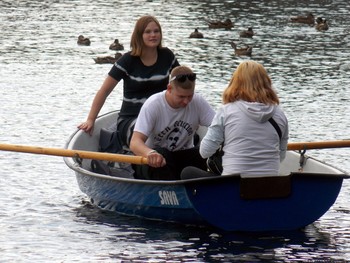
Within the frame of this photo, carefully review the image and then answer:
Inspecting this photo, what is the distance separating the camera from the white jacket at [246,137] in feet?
40.2

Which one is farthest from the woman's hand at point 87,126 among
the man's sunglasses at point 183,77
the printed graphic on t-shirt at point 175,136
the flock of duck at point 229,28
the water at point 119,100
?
the flock of duck at point 229,28

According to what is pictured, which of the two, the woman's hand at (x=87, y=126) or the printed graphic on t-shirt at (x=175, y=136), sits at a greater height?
the printed graphic on t-shirt at (x=175, y=136)

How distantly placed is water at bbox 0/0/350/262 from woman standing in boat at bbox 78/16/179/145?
1148 mm

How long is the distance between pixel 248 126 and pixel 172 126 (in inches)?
50.8

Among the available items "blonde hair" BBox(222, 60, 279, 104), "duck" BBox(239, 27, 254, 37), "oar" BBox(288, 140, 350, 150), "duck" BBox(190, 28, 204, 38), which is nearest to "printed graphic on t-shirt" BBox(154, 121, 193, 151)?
"oar" BBox(288, 140, 350, 150)

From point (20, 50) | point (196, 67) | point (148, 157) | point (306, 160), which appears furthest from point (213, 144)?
point (20, 50)

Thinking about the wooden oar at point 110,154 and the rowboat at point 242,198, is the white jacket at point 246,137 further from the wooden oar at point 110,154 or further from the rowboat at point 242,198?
the wooden oar at point 110,154

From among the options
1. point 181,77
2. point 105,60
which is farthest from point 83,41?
point 181,77

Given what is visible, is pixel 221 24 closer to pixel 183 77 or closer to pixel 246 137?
pixel 183 77

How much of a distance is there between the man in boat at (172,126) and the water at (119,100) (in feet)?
2.01

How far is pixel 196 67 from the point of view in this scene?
93.5ft

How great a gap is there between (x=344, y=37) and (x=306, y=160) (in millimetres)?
22336

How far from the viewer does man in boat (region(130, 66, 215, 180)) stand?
512 inches

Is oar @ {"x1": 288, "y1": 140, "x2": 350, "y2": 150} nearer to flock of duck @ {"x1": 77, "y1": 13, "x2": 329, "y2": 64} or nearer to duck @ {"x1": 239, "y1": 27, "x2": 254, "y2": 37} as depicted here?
flock of duck @ {"x1": 77, "y1": 13, "x2": 329, "y2": 64}
